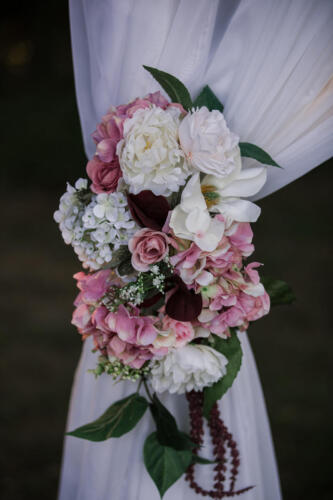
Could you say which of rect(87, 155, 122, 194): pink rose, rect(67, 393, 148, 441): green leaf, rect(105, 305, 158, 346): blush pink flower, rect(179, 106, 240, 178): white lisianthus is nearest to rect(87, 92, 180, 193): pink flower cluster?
rect(87, 155, 122, 194): pink rose

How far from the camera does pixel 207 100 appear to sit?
98cm

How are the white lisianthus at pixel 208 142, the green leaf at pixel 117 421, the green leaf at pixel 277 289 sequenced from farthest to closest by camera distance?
the green leaf at pixel 277 289 < the green leaf at pixel 117 421 < the white lisianthus at pixel 208 142

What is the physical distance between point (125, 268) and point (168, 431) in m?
0.37

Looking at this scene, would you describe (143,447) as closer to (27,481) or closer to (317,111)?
(317,111)

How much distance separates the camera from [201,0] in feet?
3.28

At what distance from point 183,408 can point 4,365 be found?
2141mm

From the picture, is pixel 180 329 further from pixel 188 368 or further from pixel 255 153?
pixel 255 153

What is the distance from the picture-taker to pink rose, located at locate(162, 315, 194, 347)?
0.96m

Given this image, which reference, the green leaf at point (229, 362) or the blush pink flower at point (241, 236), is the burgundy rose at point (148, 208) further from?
the green leaf at point (229, 362)

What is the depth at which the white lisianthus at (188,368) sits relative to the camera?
96cm

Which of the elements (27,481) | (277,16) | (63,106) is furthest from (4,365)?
(63,106)

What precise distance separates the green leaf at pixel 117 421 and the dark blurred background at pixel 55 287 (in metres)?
1.43

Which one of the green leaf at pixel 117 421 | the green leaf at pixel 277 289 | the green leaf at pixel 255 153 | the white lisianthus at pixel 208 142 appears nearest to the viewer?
the white lisianthus at pixel 208 142

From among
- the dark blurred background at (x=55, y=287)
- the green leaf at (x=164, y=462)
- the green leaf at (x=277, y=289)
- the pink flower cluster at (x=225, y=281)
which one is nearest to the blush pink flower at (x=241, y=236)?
the pink flower cluster at (x=225, y=281)
